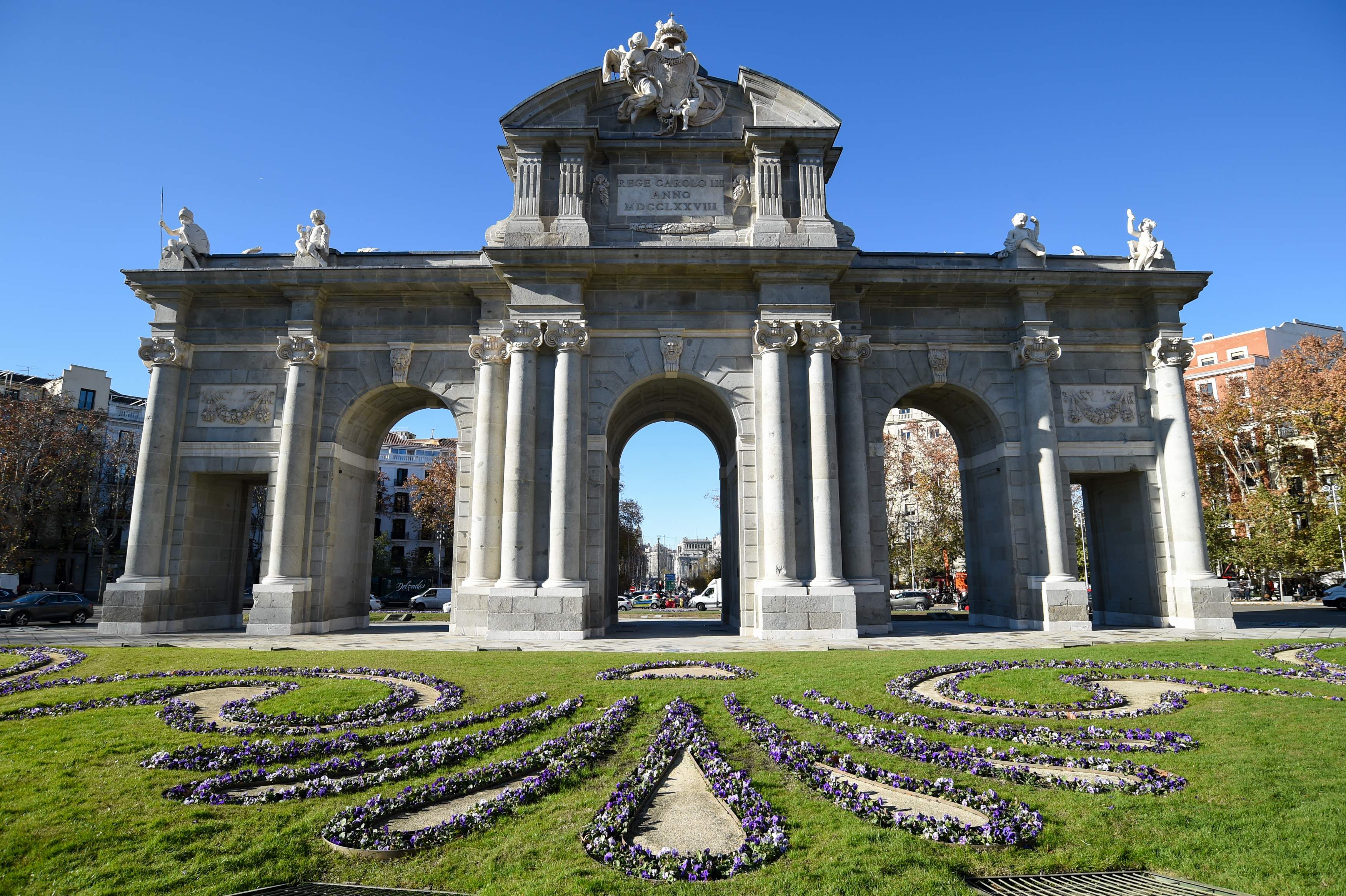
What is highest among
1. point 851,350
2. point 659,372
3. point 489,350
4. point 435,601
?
A: point 489,350

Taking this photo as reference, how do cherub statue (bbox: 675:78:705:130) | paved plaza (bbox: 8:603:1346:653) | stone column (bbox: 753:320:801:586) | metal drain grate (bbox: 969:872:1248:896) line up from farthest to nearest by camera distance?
1. cherub statue (bbox: 675:78:705:130)
2. stone column (bbox: 753:320:801:586)
3. paved plaza (bbox: 8:603:1346:653)
4. metal drain grate (bbox: 969:872:1248:896)

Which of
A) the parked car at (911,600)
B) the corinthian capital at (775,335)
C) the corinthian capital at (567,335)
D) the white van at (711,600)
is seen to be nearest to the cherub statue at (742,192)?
the corinthian capital at (775,335)

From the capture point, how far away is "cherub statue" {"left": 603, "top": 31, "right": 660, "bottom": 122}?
2355 cm

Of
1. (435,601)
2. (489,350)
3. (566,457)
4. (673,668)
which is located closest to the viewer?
(673,668)

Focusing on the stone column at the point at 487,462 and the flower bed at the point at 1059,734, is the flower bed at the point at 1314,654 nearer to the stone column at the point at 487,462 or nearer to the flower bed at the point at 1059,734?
the flower bed at the point at 1059,734

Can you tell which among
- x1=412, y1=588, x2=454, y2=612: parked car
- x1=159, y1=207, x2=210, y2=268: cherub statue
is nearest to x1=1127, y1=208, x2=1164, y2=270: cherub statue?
x1=159, y1=207, x2=210, y2=268: cherub statue

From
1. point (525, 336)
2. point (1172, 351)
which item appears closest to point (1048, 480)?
point (1172, 351)

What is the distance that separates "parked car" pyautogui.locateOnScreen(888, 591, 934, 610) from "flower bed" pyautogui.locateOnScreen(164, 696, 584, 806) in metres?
42.7

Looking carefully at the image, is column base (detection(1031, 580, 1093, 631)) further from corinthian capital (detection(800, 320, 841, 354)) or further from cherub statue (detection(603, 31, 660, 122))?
cherub statue (detection(603, 31, 660, 122))

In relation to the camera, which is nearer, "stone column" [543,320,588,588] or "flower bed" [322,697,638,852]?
"flower bed" [322,697,638,852]

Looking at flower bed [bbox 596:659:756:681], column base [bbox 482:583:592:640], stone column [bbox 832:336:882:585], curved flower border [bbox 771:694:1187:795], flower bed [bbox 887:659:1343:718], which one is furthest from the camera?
stone column [bbox 832:336:882:585]

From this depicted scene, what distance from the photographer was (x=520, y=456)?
21.3m

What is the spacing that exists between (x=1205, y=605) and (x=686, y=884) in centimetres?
2342

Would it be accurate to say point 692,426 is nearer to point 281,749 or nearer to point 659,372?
point 659,372
